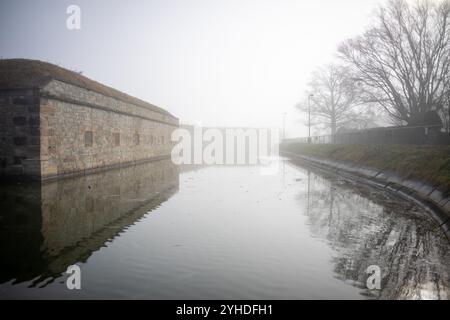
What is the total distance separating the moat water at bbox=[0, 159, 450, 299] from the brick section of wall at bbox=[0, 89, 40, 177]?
10.3 ft

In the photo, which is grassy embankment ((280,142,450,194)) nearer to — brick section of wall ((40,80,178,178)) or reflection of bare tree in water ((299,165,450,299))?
reflection of bare tree in water ((299,165,450,299))

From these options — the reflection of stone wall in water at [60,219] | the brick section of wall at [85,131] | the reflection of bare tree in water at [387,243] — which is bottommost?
the reflection of bare tree in water at [387,243]

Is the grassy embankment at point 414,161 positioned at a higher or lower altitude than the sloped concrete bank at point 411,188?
higher

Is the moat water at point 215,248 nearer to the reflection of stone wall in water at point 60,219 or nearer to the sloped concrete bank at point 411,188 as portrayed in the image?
the reflection of stone wall in water at point 60,219

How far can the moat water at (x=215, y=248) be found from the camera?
3.67m

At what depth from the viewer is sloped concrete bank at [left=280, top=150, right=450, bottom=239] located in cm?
747

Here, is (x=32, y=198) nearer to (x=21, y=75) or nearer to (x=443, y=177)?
(x=21, y=75)

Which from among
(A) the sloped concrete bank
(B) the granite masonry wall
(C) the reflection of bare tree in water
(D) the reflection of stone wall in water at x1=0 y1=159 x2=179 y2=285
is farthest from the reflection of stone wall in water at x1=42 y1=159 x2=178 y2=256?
(A) the sloped concrete bank

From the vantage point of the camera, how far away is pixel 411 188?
35.3ft

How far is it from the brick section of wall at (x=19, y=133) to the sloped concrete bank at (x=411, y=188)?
13.2 meters

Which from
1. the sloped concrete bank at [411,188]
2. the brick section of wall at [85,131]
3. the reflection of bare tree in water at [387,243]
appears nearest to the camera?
the reflection of bare tree in water at [387,243]

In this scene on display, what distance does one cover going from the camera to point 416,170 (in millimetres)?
11617

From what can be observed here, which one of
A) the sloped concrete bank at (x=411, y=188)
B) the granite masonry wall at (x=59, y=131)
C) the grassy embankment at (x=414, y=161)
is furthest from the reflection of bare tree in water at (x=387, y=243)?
the granite masonry wall at (x=59, y=131)
